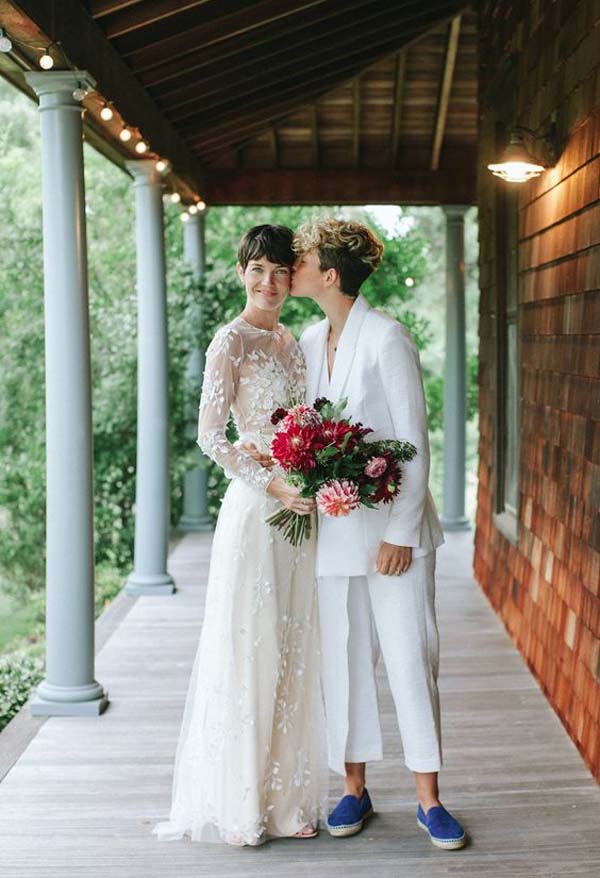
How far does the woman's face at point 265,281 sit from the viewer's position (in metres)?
3.48

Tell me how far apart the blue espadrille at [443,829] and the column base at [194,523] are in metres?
6.28

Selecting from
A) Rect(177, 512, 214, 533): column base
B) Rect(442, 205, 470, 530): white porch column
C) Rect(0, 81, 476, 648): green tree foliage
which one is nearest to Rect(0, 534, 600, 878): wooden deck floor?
Rect(177, 512, 214, 533): column base

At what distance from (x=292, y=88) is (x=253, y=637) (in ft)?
18.0

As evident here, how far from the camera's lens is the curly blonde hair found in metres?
3.41

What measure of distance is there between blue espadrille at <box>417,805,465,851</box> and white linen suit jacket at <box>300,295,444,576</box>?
76 centimetres

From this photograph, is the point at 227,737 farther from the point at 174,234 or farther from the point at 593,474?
the point at 174,234

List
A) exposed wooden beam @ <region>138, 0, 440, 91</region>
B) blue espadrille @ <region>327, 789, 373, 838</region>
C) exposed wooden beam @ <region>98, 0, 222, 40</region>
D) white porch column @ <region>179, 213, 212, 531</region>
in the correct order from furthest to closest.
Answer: white porch column @ <region>179, 213, 212, 531</region> → exposed wooden beam @ <region>138, 0, 440, 91</region> → exposed wooden beam @ <region>98, 0, 222, 40</region> → blue espadrille @ <region>327, 789, 373, 838</region>

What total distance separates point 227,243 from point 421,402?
9.38 m

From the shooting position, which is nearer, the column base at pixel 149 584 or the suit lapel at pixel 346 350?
the suit lapel at pixel 346 350

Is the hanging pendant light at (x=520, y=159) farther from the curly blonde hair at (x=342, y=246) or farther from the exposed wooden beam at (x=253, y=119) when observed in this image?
the exposed wooden beam at (x=253, y=119)

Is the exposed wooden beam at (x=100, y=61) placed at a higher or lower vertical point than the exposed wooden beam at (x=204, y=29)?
lower

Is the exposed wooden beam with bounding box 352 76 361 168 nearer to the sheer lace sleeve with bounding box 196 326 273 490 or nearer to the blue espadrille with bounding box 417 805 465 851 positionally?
the sheer lace sleeve with bounding box 196 326 273 490

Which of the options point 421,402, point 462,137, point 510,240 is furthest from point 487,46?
point 421,402

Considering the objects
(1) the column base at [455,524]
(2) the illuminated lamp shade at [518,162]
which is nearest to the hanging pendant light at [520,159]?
(2) the illuminated lamp shade at [518,162]
